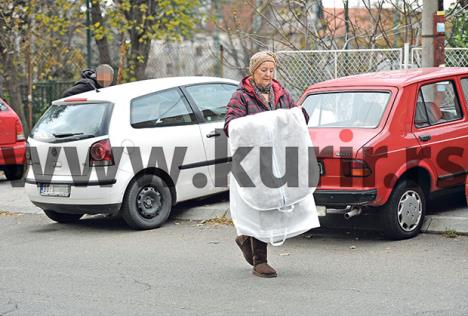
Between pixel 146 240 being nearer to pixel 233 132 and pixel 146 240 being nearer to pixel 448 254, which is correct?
pixel 233 132

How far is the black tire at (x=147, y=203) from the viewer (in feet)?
33.0

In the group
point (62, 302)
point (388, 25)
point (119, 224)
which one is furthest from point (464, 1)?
point (62, 302)

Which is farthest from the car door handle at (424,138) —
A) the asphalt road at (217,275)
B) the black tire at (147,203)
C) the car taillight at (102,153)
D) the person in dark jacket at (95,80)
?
the person in dark jacket at (95,80)

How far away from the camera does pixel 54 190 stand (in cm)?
1026

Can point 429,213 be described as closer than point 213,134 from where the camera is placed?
Yes

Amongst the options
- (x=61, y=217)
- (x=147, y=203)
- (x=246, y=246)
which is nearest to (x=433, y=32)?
(x=147, y=203)

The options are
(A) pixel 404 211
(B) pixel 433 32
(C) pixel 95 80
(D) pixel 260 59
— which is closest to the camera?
(D) pixel 260 59

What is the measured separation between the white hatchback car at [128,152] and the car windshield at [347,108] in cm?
160

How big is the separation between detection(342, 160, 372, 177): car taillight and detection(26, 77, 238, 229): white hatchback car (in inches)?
97.2

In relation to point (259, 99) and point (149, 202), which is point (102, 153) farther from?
point (259, 99)

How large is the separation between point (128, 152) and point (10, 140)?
198 inches

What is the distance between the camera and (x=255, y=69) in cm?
774

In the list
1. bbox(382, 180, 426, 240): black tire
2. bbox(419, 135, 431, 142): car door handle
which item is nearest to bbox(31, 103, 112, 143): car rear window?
bbox(382, 180, 426, 240): black tire

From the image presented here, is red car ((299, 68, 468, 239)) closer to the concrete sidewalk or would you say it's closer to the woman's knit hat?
the concrete sidewalk
